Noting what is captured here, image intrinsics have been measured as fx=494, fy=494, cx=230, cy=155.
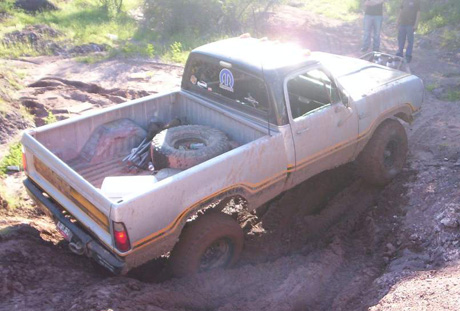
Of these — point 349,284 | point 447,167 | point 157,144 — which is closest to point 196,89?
point 157,144

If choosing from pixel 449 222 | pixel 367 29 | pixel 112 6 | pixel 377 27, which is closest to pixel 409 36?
pixel 377 27

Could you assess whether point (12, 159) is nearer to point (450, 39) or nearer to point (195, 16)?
point (195, 16)

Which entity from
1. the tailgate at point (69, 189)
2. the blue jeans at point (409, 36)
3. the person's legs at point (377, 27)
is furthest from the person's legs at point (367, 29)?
the tailgate at point (69, 189)

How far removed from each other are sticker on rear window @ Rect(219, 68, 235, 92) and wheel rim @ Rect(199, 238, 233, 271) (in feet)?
5.58

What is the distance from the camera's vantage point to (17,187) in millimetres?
6062

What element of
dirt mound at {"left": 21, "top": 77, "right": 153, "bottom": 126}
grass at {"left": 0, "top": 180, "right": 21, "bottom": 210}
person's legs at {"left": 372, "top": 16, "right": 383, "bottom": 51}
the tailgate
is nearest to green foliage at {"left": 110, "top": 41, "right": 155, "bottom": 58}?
dirt mound at {"left": 21, "top": 77, "right": 153, "bottom": 126}

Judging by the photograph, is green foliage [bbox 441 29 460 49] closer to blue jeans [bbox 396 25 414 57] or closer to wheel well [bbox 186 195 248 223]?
blue jeans [bbox 396 25 414 57]

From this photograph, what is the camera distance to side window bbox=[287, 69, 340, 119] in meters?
5.46

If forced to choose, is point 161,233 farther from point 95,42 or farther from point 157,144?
point 95,42

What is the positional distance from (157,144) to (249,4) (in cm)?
A: 989

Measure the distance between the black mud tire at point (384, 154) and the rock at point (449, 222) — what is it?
3.71 feet

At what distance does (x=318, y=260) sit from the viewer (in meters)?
4.85

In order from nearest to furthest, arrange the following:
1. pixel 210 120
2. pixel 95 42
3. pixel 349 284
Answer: pixel 349 284 → pixel 210 120 → pixel 95 42

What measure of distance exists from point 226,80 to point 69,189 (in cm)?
205
